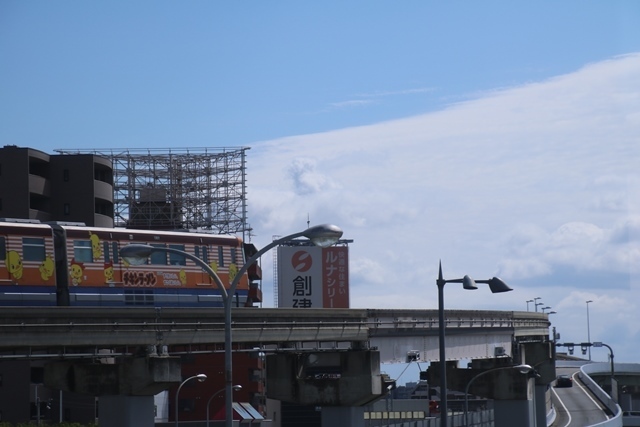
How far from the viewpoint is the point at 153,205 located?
122000 mm

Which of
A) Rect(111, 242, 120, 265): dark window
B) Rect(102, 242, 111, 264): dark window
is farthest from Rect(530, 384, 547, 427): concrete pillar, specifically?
Rect(102, 242, 111, 264): dark window

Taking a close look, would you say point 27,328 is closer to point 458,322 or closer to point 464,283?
point 464,283

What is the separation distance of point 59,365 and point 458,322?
25.3m

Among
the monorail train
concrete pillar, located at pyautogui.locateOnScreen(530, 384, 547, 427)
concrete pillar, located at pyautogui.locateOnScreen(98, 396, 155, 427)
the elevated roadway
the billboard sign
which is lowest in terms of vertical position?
concrete pillar, located at pyautogui.locateOnScreen(530, 384, 547, 427)

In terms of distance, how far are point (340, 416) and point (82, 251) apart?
13679 mm

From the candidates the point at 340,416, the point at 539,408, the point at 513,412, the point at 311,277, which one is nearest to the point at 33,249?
the point at 340,416

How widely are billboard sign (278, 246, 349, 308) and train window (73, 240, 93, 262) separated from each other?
3618 inches

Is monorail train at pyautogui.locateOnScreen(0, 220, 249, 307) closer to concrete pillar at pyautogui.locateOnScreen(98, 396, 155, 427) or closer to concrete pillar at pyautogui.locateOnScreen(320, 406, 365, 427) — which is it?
concrete pillar at pyautogui.locateOnScreen(98, 396, 155, 427)

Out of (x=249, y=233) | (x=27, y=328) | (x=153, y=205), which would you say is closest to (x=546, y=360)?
(x=249, y=233)

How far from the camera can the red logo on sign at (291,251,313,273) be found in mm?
143500

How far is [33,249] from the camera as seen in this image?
48469mm

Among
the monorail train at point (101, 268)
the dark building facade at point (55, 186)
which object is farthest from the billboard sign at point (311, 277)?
the monorail train at point (101, 268)

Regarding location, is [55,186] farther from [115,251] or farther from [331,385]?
[331,385]

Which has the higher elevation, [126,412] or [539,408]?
[126,412]
